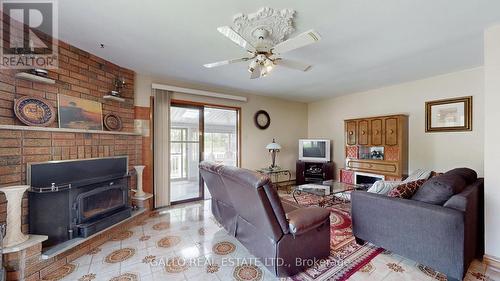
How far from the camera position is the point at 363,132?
4387 millimetres

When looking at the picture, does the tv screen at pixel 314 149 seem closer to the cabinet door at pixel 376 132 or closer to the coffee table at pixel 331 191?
the cabinet door at pixel 376 132

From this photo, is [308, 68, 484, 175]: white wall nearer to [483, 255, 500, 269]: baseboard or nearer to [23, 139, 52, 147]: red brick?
[483, 255, 500, 269]: baseboard

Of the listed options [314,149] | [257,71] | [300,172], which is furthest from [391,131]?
[257,71]

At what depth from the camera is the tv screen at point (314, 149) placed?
5105mm

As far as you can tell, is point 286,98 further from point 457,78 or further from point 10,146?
point 10,146

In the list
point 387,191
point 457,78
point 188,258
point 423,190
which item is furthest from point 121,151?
point 457,78

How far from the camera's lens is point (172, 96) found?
3.81 metres

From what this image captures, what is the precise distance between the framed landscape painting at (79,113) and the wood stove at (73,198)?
457 millimetres

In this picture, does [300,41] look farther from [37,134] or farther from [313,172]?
[313,172]

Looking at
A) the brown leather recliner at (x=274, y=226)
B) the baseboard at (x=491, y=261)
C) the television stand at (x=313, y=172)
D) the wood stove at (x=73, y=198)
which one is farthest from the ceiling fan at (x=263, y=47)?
the television stand at (x=313, y=172)

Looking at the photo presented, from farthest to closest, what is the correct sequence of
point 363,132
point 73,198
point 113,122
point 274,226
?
1. point 363,132
2. point 113,122
3. point 73,198
4. point 274,226

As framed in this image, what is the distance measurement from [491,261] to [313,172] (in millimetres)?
3277

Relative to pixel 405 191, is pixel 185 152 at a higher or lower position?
higher

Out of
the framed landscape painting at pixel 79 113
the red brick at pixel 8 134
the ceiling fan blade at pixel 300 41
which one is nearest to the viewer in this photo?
the ceiling fan blade at pixel 300 41
